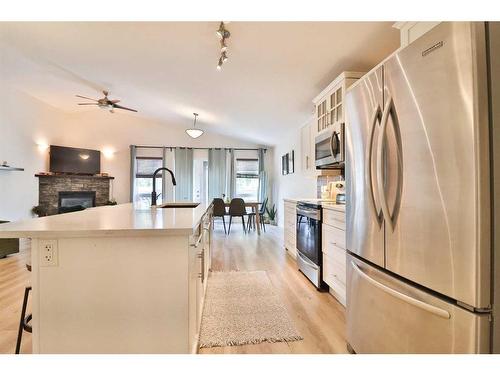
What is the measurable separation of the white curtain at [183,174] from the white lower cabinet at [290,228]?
4.09m

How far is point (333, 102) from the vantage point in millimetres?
2902

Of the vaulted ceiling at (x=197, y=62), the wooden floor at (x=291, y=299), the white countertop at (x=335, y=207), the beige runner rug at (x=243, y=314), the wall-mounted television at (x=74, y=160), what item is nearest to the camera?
the wooden floor at (x=291, y=299)

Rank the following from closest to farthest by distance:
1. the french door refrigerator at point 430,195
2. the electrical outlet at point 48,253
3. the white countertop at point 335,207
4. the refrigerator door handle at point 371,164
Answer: the french door refrigerator at point 430,195, the electrical outlet at point 48,253, the refrigerator door handle at point 371,164, the white countertop at point 335,207

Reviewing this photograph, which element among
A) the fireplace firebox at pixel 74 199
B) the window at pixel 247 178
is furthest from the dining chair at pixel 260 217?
the fireplace firebox at pixel 74 199

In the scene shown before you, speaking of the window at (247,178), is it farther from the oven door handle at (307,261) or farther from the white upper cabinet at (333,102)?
the oven door handle at (307,261)

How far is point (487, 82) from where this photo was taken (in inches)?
35.0

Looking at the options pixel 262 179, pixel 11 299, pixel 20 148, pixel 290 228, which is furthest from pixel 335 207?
pixel 20 148

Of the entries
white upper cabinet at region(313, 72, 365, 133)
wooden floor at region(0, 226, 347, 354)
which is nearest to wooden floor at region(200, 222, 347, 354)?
wooden floor at region(0, 226, 347, 354)

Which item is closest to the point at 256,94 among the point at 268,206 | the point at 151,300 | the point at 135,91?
the point at 135,91

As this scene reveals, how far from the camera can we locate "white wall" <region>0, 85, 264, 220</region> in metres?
5.09

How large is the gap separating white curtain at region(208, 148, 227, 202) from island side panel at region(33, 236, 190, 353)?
251 inches

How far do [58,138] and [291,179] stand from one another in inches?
234

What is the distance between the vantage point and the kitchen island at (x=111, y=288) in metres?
1.16

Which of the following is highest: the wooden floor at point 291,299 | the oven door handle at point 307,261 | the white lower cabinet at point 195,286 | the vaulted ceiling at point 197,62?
the vaulted ceiling at point 197,62
